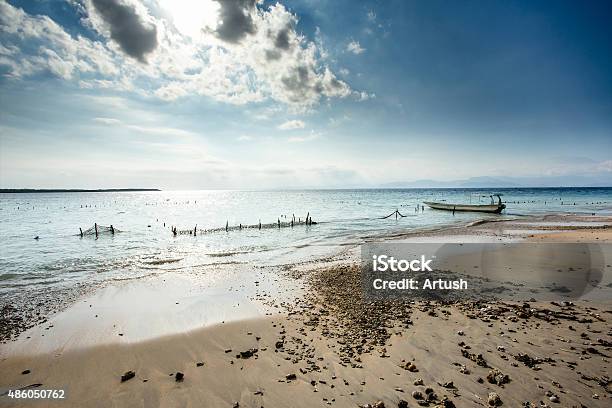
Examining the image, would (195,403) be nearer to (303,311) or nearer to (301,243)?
(303,311)

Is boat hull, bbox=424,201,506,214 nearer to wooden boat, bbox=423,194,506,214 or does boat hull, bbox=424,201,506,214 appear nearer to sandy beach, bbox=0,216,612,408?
wooden boat, bbox=423,194,506,214

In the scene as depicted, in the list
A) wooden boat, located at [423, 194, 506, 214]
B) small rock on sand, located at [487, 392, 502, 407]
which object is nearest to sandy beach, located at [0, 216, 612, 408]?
small rock on sand, located at [487, 392, 502, 407]

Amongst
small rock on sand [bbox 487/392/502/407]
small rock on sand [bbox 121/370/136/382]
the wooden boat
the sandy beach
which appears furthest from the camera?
the wooden boat

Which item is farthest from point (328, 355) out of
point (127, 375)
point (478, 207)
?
point (478, 207)

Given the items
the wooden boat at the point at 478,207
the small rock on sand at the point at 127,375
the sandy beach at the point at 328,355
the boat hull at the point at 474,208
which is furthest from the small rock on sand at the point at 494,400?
the boat hull at the point at 474,208

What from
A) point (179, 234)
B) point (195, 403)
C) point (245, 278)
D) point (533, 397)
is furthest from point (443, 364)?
point (179, 234)

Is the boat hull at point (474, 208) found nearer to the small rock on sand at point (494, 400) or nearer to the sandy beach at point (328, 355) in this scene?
the sandy beach at point (328, 355)

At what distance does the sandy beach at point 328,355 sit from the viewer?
21.4 ft

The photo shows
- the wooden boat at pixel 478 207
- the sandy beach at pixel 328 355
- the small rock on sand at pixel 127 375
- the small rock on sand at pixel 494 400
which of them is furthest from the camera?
the wooden boat at pixel 478 207

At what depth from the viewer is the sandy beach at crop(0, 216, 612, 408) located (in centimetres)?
652

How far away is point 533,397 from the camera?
6.12 meters

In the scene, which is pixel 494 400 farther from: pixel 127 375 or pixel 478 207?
pixel 478 207

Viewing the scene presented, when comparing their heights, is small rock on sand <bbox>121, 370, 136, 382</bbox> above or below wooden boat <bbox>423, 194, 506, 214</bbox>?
below

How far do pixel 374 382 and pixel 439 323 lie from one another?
412 centimetres
